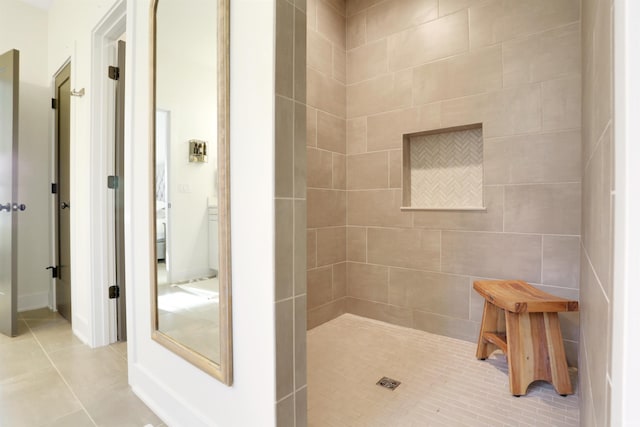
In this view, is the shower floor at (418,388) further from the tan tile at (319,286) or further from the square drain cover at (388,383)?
the tan tile at (319,286)

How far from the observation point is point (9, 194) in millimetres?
2434

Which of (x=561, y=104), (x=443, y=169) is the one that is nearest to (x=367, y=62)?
(x=443, y=169)

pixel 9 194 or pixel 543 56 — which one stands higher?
pixel 543 56

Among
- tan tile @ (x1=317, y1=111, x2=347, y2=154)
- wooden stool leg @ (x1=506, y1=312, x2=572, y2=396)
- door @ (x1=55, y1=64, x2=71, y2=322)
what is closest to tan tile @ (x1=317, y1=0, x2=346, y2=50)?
tan tile @ (x1=317, y1=111, x2=347, y2=154)

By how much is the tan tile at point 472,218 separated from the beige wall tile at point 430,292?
37cm

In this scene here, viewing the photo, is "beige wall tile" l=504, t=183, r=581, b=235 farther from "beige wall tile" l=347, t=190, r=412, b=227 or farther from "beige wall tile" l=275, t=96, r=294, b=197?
"beige wall tile" l=275, t=96, r=294, b=197

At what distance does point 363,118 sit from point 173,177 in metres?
1.81

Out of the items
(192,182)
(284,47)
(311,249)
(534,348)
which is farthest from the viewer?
(311,249)

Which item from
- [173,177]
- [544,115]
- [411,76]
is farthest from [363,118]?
[173,177]

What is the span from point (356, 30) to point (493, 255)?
87.1 inches

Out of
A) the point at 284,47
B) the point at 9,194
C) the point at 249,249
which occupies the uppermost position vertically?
the point at 284,47

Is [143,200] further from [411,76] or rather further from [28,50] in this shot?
[28,50]

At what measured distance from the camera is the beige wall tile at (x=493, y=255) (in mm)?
2037

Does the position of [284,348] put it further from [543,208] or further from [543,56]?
[543,56]
